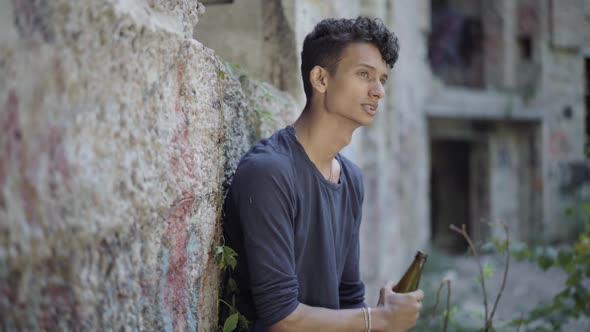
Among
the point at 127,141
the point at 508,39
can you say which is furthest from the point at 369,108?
the point at 508,39

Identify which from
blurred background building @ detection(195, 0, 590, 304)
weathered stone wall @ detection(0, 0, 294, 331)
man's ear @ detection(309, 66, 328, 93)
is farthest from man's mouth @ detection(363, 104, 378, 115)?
blurred background building @ detection(195, 0, 590, 304)

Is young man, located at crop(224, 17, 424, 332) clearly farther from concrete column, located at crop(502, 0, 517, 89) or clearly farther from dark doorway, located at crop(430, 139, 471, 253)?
dark doorway, located at crop(430, 139, 471, 253)

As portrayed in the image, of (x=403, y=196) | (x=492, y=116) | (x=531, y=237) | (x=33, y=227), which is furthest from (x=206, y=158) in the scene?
(x=531, y=237)

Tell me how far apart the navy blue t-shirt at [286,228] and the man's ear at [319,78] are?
0.17 metres

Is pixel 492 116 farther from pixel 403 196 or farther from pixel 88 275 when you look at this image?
pixel 88 275

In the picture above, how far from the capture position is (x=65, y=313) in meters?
1.05

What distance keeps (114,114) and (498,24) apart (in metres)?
10.9

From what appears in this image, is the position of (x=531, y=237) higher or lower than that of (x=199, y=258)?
lower

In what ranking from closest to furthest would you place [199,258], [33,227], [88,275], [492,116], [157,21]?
[33,227] → [88,275] → [157,21] → [199,258] → [492,116]

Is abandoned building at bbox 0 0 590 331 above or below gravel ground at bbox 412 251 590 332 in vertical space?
above

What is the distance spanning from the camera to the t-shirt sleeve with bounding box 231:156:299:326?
1.56m

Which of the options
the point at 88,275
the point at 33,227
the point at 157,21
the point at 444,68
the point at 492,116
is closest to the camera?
the point at 33,227

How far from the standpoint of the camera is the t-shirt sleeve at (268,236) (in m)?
1.56

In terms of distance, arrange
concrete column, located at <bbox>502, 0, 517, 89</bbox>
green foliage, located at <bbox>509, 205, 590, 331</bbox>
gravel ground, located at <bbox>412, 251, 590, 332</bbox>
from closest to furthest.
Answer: green foliage, located at <bbox>509, 205, 590, 331</bbox>
gravel ground, located at <bbox>412, 251, 590, 332</bbox>
concrete column, located at <bbox>502, 0, 517, 89</bbox>
